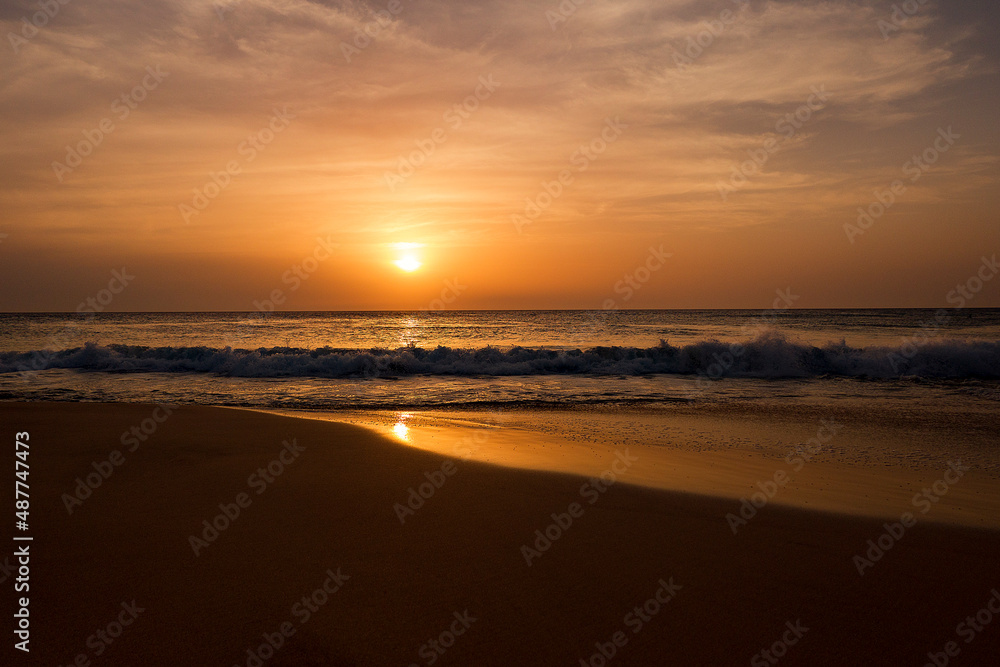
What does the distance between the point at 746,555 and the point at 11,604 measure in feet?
13.0

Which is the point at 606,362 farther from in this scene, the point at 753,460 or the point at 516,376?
the point at 753,460

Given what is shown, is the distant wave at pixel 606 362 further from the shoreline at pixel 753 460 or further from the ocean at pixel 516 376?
the shoreline at pixel 753 460

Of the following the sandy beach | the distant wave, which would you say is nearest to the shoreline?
the sandy beach

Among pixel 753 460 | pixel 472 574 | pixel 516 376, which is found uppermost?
pixel 516 376

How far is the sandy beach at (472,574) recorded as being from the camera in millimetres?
2574

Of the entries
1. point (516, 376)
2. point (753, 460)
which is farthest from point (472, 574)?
point (516, 376)

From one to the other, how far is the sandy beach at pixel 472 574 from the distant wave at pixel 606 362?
15.1 metres

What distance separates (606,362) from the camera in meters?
21.4

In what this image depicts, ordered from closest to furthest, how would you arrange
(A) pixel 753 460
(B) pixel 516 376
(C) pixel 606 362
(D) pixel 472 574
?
(D) pixel 472 574, (A) pixel 753 460, (B) pixel 516 376, (C) pixel 606 362

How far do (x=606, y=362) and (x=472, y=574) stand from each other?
18646 millimetres

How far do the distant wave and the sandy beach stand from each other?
1514 cm

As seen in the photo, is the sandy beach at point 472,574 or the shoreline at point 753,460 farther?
the shoreline at point 753,460

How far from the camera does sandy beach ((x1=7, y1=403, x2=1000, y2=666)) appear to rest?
8.45 ft

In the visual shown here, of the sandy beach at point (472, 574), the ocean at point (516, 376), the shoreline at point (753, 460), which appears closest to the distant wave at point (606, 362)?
the ocean at point (516, 376)
